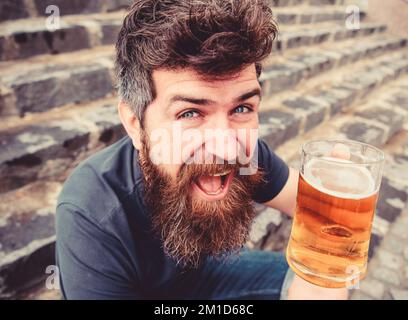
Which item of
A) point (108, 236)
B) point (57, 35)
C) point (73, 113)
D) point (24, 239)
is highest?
point (57, 35)

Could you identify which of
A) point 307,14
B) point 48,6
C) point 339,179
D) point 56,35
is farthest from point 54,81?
point 307,14

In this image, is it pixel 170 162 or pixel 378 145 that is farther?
pixel 378 145

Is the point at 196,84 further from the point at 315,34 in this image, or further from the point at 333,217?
the point at 315,34

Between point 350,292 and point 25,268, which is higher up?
point 25,268

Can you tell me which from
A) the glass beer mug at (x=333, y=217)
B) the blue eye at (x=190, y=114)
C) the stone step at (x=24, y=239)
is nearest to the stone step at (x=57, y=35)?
the stone step at (x=24, y=239)

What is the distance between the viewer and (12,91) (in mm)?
2053

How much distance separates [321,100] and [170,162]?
287 cm

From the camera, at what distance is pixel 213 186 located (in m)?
1.42

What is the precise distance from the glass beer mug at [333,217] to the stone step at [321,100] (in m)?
1.70

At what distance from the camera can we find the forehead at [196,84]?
123cm

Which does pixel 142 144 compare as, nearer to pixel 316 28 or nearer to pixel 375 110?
pixel 375 110

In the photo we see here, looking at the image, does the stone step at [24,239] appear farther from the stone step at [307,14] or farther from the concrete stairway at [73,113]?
the stone step at [307,14]

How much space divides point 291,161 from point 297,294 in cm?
167

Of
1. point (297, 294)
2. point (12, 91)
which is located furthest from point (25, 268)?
point (297, 294)
